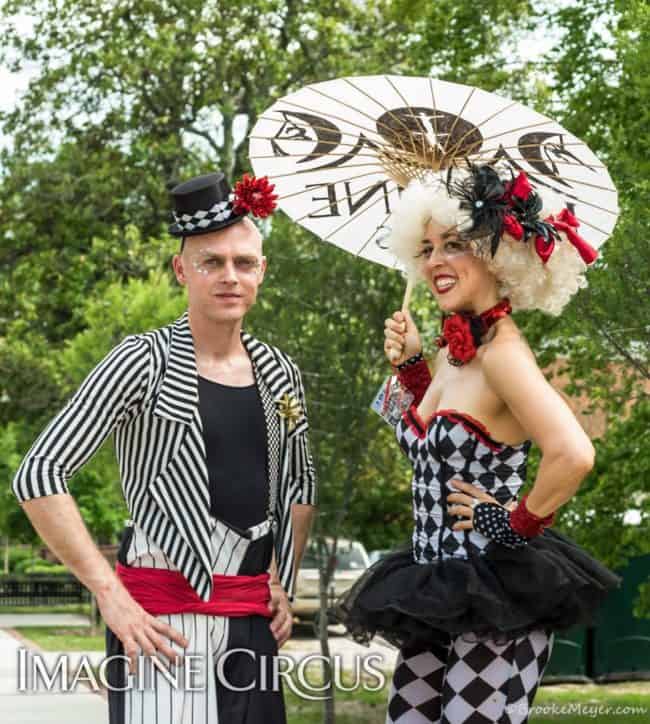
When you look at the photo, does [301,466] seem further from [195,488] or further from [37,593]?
[37,593]

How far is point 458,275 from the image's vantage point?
4.00 meters

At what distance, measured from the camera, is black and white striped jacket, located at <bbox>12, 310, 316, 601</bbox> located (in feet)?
12.9

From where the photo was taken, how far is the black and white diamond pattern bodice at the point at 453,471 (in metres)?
3.84

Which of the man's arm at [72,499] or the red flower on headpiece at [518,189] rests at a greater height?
the red flower on headpiece at [518,189]

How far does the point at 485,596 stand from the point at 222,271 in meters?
1.32

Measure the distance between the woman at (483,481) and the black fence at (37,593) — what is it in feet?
74.6

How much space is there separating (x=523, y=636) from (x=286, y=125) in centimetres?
200

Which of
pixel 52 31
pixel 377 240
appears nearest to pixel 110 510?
pixel 52 31

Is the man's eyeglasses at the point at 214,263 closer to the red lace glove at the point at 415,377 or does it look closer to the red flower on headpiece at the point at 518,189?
the red lace glove at the point at 415,377

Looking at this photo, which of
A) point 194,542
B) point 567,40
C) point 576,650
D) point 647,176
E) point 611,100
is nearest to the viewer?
point 194,542

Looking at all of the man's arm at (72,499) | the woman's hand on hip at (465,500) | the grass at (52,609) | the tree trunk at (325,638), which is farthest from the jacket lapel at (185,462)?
the grass at (52,609)

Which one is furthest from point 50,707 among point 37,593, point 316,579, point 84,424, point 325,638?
point 37,593

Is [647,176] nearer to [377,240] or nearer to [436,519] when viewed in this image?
[377,240]

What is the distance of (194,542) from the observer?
158 inches
